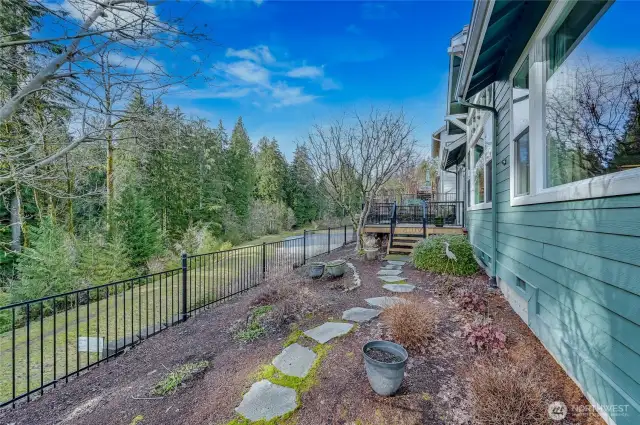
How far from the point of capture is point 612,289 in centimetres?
169

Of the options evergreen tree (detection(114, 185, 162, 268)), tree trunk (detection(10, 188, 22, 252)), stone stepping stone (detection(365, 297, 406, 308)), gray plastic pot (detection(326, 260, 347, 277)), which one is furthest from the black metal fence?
tree trunk (detection(10, 188, 22, 252))

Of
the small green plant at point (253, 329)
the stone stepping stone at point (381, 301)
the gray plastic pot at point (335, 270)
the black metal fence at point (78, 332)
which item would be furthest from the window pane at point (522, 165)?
the black metal fence at point (78, 332)

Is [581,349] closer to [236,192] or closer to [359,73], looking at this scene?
[359,73]

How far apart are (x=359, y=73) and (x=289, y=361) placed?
10358 mm

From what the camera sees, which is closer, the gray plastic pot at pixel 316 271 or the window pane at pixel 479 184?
the gray plastic pot at pixel 316 271

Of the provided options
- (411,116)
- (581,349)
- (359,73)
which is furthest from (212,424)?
(359,73)

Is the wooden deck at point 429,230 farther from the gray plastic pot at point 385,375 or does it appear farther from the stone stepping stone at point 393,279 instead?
the gray plastic pot at point 385,375

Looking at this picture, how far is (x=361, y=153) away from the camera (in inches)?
354

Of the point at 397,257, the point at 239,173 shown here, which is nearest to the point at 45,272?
the point at 397,257

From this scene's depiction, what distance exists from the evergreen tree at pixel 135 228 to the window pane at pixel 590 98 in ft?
39.5

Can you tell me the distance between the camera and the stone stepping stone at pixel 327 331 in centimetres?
319

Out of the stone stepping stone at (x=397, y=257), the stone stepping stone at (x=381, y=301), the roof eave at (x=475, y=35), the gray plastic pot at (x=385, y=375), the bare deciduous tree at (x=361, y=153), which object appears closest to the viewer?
the gray plastic pot at (x=385, y=375)

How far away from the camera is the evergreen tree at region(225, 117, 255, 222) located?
23.2m

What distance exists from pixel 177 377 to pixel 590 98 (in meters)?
4.18
